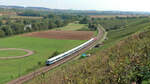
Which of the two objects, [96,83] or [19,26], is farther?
[19,26]

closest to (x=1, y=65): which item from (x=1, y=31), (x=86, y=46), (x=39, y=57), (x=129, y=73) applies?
(x=39, y=57)

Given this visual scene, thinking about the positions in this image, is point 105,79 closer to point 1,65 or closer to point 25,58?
point 1,65

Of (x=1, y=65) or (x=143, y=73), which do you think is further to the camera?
(x=1, y=65)

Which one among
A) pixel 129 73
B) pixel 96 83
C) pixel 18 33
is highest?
pixel 129 73

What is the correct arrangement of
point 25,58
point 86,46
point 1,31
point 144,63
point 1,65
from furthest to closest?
point 1,31 → point 86,46 → point 25,58 → point 1,65 → point 144,63

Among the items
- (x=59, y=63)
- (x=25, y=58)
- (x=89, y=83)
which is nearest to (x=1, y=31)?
(x=25, y=58)

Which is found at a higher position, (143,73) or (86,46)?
(143,73)

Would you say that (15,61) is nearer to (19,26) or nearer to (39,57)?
(39,57)

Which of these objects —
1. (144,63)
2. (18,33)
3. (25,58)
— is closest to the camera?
(144,63)

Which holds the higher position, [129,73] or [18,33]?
[129,73]
